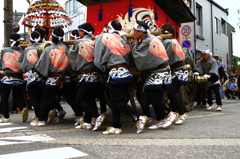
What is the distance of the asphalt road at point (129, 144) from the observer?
2.90m

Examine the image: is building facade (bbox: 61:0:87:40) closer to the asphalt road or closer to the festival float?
the festival float

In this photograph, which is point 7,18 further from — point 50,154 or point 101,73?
point 50,154

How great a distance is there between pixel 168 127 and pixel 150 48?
1.35 meters

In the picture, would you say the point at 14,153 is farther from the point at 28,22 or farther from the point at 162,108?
the point at 28,22

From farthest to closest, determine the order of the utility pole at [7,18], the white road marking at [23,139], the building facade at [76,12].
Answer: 1. the building facade at [76,12]
2. the utility pole at [7,18]
3. the white road marking at [23,139]

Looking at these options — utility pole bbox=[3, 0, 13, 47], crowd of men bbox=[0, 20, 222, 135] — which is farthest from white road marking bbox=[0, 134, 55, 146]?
utility pole bbox=[3, 0, 13, 47]

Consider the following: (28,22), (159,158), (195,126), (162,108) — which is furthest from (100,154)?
(28,22)

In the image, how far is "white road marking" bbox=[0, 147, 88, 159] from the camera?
115 inches

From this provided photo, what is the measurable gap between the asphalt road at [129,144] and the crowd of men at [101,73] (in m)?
0.31

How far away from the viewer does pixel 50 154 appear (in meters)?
3.02

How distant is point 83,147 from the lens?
3.29 meters

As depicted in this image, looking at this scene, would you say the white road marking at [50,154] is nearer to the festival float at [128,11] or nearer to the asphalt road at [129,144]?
the asphalt road at [129,144]

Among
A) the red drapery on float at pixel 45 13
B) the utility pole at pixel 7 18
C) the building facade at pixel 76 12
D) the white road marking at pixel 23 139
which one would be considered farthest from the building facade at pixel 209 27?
the white road marking at pixel 23 139

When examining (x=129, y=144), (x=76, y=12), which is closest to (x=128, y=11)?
(x=129, y=144)
